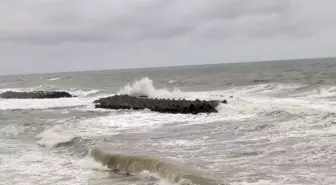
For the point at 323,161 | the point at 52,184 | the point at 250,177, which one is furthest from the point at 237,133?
the point at 52,184

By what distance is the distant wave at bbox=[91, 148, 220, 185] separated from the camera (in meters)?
8.12

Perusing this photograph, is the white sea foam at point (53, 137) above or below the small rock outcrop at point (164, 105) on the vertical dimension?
below

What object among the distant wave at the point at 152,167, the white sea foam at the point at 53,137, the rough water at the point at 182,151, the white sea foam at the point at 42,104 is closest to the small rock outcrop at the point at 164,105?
the rough water at the point at 182,151

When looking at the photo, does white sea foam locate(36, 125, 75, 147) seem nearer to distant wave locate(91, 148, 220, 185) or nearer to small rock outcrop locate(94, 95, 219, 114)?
distant wave locate(91, 148, 220, 185)

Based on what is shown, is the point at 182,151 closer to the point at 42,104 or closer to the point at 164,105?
the point at 164,105

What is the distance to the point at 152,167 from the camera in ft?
31.2

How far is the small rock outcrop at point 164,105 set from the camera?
21.5 m

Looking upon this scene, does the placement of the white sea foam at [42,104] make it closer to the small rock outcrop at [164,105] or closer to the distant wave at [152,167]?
the small rock outcrop at [164,105]

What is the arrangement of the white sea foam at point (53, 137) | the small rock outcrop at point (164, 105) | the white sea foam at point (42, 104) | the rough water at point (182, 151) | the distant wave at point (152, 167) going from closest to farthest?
the distant wave at point (152, 167), the rough water at point (182, 151), the white sea foam at point (53, 137), the small rock outcrop at point (164, 105), the white sea foam at point (42, 104)

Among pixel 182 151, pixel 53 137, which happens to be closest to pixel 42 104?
pixel 53 137

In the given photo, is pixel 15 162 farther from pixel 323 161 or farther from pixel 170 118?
pixel 170 118

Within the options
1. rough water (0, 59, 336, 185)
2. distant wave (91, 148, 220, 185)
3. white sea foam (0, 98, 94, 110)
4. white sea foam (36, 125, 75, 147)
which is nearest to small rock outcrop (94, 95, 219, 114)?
rough water (0, 59, 336, 185)

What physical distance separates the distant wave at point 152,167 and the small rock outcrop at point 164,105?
10.4m

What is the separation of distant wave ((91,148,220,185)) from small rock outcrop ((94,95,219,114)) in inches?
410
